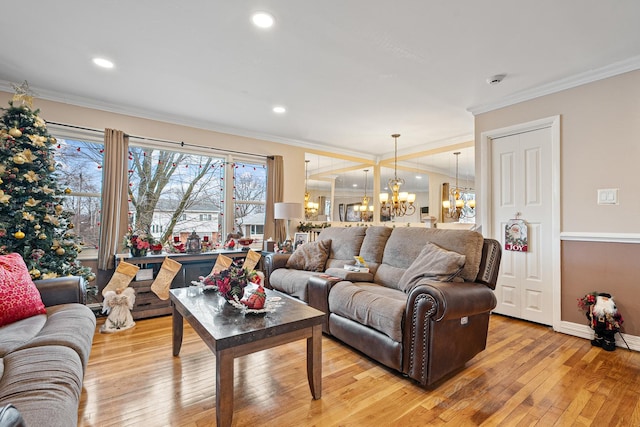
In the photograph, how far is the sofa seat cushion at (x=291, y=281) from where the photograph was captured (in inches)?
118

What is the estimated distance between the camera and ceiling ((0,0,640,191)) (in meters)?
2.07

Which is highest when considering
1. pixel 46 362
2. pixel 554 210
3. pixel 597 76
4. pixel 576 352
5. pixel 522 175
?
pixel 597 76

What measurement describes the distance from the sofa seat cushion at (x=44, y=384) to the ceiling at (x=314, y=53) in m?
2.14

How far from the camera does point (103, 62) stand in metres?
2.72

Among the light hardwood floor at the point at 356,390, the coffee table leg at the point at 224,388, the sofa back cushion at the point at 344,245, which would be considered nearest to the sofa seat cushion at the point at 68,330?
the light hardwood floor at the point at 356,390

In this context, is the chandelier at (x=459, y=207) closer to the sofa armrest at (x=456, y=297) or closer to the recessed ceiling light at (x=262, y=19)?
the sofa armrest at (x=456, y=297)

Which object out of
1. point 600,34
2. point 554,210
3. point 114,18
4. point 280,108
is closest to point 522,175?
point 554,210

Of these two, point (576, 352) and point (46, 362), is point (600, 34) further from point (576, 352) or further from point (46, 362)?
point (46, 362)

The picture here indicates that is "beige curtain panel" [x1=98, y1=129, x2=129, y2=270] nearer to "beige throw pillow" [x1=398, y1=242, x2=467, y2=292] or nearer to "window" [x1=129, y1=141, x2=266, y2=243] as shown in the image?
"window" [x1=129, y1=141, x2=266, y2=243]

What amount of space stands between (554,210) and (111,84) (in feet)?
15.8

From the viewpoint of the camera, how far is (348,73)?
2.94m

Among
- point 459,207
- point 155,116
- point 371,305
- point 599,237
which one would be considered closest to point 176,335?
point 371,305

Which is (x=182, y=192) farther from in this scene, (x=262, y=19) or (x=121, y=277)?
(x=262, y=19)

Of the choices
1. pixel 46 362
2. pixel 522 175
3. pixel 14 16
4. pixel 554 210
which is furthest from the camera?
pixel 522 175
